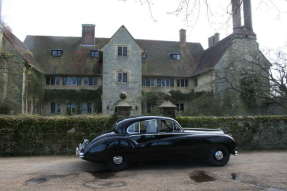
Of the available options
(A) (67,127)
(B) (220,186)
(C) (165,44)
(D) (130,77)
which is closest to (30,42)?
(D) (130,77)

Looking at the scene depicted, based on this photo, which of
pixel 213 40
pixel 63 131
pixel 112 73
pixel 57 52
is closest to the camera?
pixel 63 131

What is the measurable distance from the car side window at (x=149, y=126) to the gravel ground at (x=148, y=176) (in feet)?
4.08

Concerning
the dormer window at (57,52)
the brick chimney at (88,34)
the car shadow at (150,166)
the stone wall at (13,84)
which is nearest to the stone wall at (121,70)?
the brick chimney at (88,34)

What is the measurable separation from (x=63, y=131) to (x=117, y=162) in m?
4.94

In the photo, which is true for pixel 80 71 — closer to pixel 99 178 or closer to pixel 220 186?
pixel 99 178

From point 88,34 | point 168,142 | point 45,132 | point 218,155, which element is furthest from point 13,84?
point 218,155

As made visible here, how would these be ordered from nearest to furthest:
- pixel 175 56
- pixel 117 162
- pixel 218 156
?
pixel 117 162, pixel 218 156, pixel 175 56

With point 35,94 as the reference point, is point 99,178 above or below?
below

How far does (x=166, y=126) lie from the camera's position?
823cm

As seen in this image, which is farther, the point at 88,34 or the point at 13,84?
the point at 88,34

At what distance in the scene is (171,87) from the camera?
94.9 ft

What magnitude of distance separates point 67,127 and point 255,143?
9761mm

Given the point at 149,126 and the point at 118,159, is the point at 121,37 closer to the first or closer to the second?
the point at 149,126

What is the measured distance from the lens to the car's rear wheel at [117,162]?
7824 millimetres
